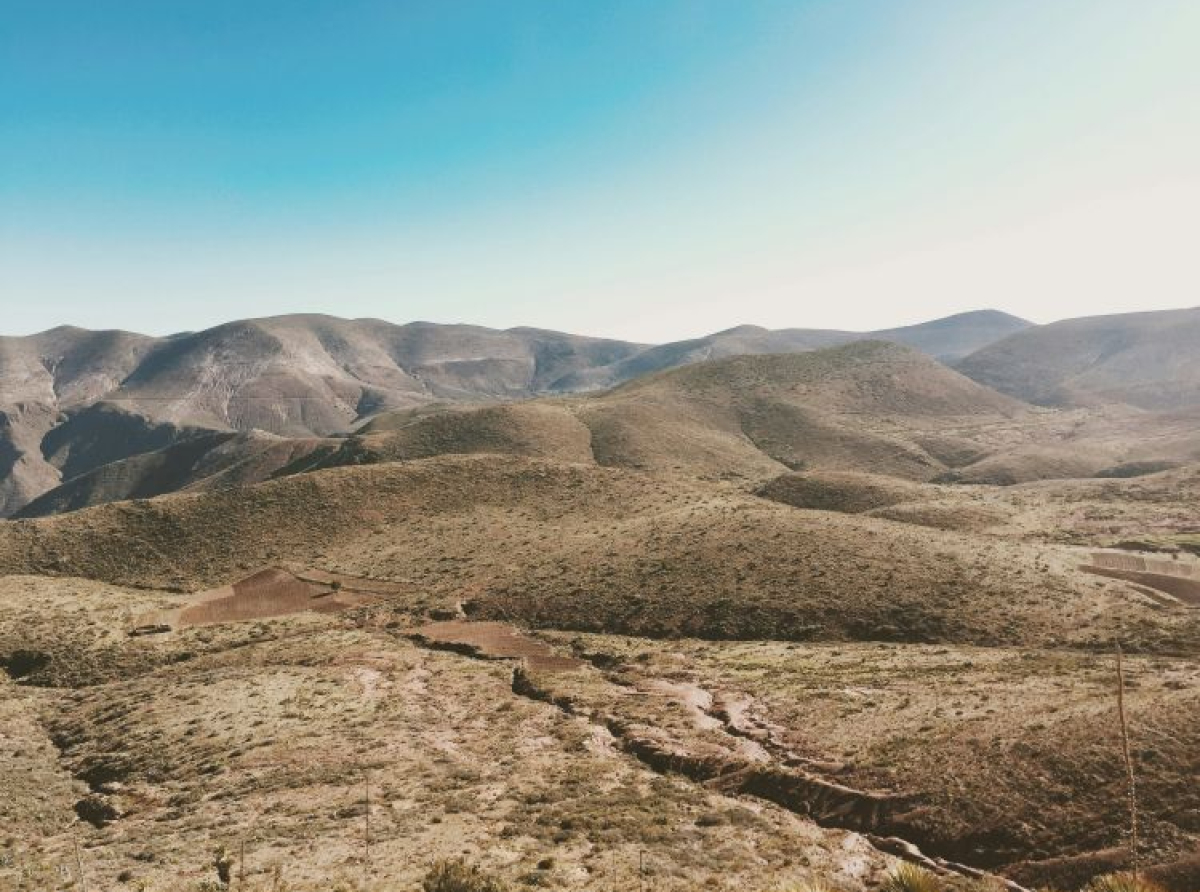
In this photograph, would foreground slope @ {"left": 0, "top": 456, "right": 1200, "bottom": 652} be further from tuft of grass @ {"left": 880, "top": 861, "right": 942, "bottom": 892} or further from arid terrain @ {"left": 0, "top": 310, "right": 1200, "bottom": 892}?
tuft of grass @ {"left": 880, "top": 861, "right": 942, "bottom": 892}

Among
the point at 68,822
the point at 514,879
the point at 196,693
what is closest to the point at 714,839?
the point at 514,879

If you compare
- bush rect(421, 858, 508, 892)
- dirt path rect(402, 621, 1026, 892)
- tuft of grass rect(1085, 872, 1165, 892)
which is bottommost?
dirt path rect(402, 621, 1026, 892)

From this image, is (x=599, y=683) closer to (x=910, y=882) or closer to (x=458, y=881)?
(x=458, y=881)

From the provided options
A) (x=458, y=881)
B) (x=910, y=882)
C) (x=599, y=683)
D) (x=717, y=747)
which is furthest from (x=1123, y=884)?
(x=599, y=683)

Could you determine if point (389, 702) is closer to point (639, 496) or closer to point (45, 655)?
point (45, 655)

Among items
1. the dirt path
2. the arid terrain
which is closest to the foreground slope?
the arid terrain

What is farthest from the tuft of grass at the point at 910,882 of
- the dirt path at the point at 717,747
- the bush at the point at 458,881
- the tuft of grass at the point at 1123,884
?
the bush at the point at 458,881

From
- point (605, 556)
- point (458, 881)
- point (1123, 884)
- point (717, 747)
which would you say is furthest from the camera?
point (605, 556)

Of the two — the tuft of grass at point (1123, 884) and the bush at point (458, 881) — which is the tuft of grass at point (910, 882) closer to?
the tuft of grass at point (1123, 884)
